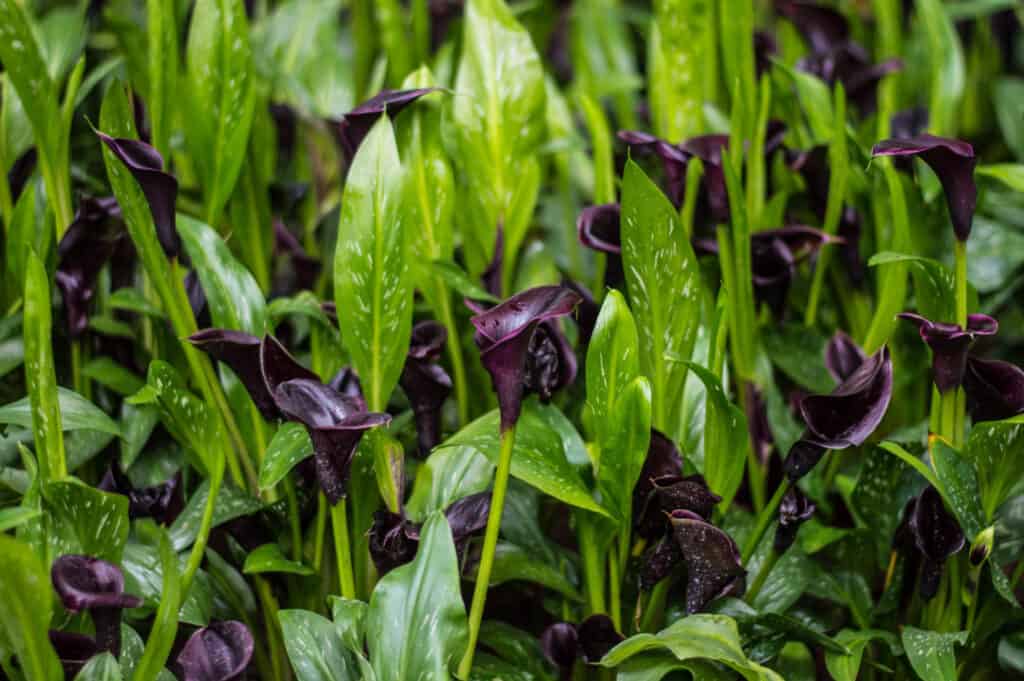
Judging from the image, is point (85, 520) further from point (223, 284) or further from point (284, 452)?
point (223, 284)

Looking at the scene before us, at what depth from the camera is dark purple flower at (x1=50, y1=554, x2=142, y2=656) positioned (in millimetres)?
729

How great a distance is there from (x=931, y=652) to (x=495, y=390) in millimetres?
440

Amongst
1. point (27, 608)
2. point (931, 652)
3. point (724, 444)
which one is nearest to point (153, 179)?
point (27, 608)

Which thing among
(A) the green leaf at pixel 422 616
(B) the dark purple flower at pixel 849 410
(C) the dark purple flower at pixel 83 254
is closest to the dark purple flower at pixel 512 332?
(A) the green leaf at pixel 422 616

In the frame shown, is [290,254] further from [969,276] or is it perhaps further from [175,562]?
[969,276]

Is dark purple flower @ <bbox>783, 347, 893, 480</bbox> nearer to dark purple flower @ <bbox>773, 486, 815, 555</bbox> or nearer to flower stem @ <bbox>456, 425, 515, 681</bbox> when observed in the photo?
dark purple flower @ <bbox>773, 486, 815, 555</bbox>

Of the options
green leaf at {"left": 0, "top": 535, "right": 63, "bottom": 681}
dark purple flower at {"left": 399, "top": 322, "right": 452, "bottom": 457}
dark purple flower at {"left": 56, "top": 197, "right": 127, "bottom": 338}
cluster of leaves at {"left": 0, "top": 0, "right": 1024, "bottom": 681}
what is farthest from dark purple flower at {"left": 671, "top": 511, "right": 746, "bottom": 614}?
Answer: dark purple flower at {"left": 56, "top": 197, "right": 127, "bottom": 338}

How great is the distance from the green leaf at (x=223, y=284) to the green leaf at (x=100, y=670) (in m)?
0.33

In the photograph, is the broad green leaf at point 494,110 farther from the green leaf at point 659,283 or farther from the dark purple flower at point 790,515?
the dark purple flower at point 790,515

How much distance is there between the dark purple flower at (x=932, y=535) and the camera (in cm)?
91

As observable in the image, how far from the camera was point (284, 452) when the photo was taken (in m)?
0.85

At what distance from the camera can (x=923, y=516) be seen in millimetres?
924

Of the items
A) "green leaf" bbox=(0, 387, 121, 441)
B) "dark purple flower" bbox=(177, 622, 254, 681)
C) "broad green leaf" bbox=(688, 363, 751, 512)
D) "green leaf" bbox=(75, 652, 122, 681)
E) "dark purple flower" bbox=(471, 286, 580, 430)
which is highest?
"dark purple flower" bbox=(471, 286, 580, 430)

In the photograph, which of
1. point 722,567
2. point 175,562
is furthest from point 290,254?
point 722,567
